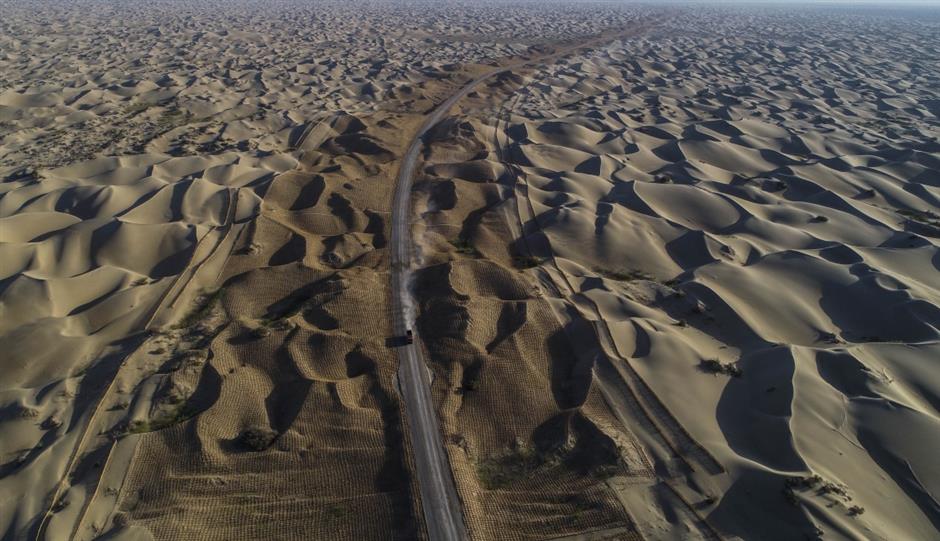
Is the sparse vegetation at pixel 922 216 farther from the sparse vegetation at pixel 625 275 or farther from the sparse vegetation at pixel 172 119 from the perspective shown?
the sparse vegetation at pixel 172 119

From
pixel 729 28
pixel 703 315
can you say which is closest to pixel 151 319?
pixel 703 315

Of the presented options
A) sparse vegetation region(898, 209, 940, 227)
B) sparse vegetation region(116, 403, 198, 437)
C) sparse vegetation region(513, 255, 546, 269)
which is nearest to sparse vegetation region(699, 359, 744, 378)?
sparse vegetation region(513, 255, 546, 269)

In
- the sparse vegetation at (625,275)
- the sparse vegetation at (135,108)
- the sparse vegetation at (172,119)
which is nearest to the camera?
the sparse vegetation at (625,275)

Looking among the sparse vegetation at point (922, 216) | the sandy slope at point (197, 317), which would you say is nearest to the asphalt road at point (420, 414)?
the sandy slope at point (197, 317)

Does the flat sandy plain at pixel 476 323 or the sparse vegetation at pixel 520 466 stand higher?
the flat sandy plain at pixel 476 323

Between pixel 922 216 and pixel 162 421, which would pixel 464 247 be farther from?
pixel 922 216

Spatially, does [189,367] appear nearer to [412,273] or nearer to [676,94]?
[412,273]

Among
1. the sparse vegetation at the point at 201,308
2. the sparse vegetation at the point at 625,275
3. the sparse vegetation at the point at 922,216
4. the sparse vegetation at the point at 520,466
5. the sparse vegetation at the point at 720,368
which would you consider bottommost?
the sparse vegetation at the point at 520,466
